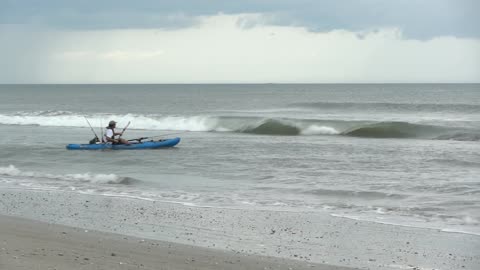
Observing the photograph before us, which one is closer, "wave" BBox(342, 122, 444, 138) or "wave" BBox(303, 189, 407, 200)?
"wave" BBox(303, 189, 407, 200)

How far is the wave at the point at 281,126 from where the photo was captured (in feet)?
97.8

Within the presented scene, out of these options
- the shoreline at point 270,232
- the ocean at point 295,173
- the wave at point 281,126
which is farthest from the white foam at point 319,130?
the shoreline at point 270,232

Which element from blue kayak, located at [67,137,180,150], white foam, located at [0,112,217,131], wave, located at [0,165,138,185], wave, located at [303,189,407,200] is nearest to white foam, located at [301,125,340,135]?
white foam, located at [0,112,217,131]

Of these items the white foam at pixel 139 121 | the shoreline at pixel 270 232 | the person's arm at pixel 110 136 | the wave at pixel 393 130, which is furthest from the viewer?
the white foam at pixel 139 121

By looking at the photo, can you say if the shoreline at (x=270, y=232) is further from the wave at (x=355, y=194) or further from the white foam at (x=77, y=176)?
the white foam at (x=77, y=176)

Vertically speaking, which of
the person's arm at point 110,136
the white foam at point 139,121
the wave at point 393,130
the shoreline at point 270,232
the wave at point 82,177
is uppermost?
the white foam at point 139,121

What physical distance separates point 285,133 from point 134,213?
894 inches

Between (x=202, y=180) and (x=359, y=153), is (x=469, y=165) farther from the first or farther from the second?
(x=202, y=180)

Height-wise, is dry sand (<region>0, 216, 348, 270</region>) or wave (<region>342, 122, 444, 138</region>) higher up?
wave (<region>342, 122, 444, 138</region>)

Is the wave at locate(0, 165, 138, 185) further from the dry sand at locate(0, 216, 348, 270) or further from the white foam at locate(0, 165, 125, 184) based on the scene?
the dry sand at locate(0, 216, 348, 270)

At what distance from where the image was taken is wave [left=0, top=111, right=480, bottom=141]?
97.8 feet

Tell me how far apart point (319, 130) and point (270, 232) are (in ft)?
79.3

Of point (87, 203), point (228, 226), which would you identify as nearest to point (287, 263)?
point (228, 226)

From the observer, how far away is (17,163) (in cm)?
1836
